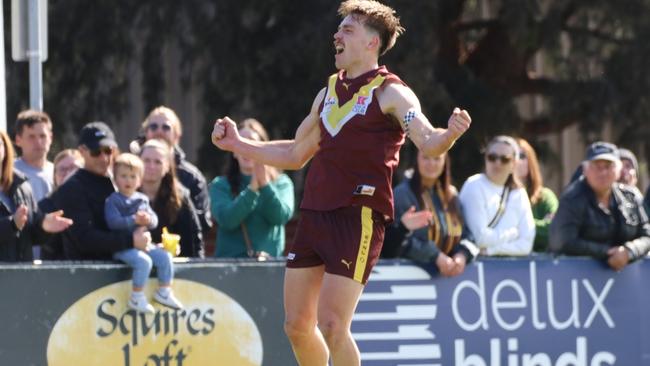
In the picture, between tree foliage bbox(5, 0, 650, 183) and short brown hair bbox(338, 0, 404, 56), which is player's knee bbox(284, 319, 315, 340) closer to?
short brown hair bbox(338, 0, 404, 56)

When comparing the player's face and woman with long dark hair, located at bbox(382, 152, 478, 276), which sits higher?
the player's face

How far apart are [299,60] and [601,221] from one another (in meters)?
6.10

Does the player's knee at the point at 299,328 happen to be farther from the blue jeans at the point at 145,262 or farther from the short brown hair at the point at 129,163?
the short brown hair at the point at 129,163

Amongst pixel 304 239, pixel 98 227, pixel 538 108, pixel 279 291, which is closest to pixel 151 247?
pixel 98 227

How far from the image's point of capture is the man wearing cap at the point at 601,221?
38.2ft

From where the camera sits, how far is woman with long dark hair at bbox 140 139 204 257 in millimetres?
10789

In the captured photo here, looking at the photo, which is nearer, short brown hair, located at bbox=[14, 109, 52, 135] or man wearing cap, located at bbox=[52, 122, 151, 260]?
man wearing cap, located at bbox=[52, 122, 151, 260]

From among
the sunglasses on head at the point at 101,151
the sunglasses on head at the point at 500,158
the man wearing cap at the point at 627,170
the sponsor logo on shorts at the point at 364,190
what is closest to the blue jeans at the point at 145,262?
the sunglasses on head at the point at 101,151

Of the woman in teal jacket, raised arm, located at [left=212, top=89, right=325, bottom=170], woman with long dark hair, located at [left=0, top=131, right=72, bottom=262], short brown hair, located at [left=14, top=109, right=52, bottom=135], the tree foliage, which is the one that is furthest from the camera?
the tree foliage

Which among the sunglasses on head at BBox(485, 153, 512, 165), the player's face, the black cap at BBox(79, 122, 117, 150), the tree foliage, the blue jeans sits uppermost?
the tree foliage

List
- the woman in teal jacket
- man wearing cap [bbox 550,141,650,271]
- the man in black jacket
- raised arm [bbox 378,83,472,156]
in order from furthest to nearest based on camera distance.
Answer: man wearing cap [bbox 550,141,650,271] < the man in black jacket < the woman in teal jacket < raised arm [bbox 378,83,472,156]

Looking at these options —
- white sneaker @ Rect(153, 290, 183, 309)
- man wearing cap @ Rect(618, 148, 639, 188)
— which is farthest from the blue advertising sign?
man wearing cap @ Rect(618, 148, 639, 188)

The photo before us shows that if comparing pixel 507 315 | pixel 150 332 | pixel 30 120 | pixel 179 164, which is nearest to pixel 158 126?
pixel 179 164

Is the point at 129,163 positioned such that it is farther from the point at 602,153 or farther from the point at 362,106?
the point at 602,153
